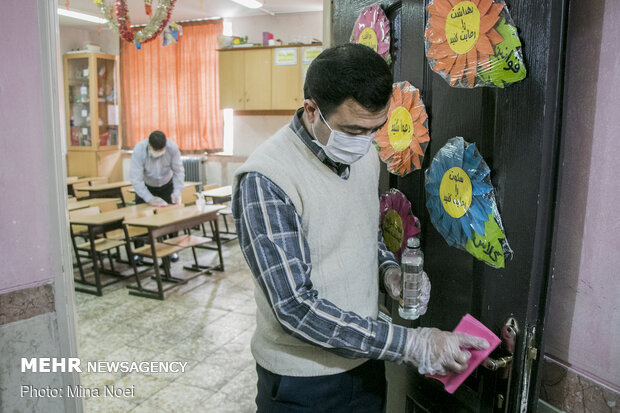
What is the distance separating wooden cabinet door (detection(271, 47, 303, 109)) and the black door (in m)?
5.04

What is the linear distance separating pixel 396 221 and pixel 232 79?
564cm

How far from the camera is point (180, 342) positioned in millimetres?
3434

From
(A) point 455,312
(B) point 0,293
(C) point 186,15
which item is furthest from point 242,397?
(C) point 186,15

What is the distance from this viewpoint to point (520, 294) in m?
0.99

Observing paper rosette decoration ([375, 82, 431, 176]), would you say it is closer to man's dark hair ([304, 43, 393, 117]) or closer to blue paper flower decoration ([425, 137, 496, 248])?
blue paper flower decoration ([425, 137, 496, 248])

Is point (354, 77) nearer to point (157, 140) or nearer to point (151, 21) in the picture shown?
point (151, 21)

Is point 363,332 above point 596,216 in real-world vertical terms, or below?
below

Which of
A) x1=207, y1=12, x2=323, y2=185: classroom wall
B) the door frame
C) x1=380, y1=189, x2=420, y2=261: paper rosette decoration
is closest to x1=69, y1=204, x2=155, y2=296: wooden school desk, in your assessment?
x1=207, y1=12, x2=323, y2=185: classroom wall

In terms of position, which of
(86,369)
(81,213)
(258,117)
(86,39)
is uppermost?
(86,39)

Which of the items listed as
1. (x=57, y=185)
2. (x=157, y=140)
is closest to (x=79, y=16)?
(x=157, y=140)

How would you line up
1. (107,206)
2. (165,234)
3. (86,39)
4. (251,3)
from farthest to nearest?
(86,39)
(251,3)
(107,206)
(165,234)

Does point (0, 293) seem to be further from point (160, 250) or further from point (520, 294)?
point (160, 250)

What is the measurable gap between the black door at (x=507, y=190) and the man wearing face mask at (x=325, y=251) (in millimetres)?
109

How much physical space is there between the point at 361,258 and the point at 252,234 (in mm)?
318
